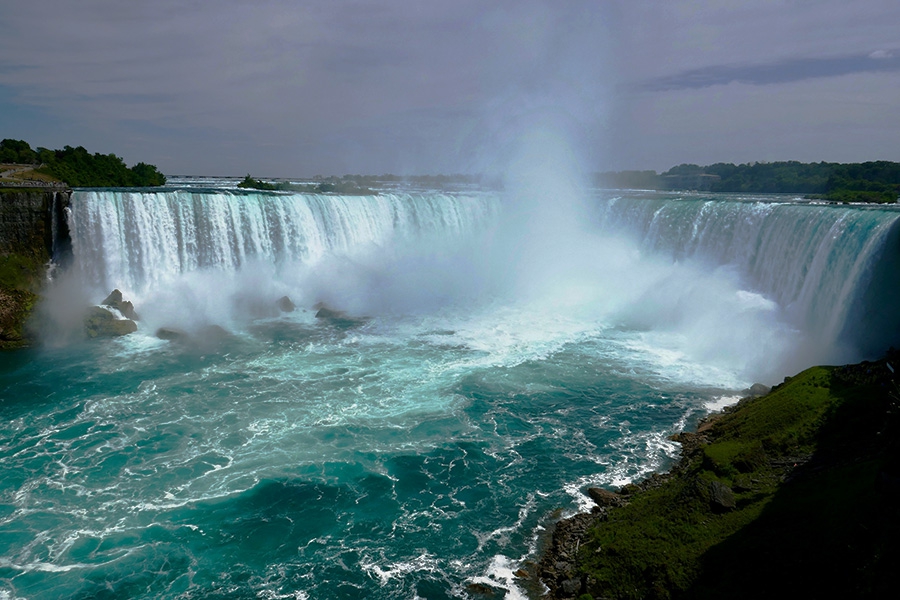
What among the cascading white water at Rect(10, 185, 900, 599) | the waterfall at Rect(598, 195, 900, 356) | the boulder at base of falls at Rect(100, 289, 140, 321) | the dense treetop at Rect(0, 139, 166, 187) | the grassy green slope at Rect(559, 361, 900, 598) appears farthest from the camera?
the dense treetop at Rect(0, 139, 166, 187)

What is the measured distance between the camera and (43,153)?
128 ft

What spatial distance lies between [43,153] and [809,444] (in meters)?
48.7

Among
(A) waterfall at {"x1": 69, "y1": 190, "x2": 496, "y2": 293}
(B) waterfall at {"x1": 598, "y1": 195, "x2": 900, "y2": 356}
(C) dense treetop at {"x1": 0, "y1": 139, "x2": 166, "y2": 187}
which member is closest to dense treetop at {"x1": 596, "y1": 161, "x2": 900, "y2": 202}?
(B) waterfall at {"x1": 598, "y1": 195, "x2": 900, "y2": 356}

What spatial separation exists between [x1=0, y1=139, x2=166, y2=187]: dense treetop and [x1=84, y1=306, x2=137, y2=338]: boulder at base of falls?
17374 mm

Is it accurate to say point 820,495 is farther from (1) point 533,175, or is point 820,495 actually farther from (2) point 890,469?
(1) point 533,175

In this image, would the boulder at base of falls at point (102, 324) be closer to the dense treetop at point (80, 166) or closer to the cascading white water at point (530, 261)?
the cascading white water at point (530, 261)

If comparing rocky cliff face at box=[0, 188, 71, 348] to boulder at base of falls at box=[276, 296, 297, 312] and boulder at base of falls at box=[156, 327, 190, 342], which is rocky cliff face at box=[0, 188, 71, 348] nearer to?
boulder at base of falls at box=[156, 327, 190, 342]

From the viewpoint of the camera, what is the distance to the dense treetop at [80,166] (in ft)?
118

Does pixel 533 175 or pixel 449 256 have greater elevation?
pixel 533 175

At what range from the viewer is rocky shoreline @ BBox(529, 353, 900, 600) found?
727cm

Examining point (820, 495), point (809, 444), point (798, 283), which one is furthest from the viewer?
point (798, 283)

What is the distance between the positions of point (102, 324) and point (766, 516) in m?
23.7

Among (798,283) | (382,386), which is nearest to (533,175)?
(798,283)

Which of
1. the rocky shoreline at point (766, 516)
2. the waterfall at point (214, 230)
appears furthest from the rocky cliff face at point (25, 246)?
the rocky shoreline at point (766, 516)
